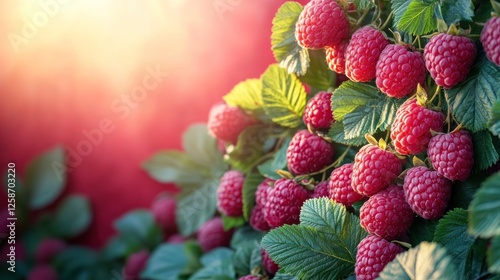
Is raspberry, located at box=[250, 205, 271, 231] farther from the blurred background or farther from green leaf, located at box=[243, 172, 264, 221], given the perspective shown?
the blurred background

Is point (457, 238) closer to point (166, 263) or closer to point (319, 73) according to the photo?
point (319, 73)

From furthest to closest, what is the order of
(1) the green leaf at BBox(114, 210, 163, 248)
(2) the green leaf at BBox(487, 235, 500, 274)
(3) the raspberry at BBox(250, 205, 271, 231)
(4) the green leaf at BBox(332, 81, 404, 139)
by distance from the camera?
(1) the green leaf at BBox(114, 210, 163, 248), (3) the raspberry at BBox(250, 205, 271, 231), (4) the green leaf at BBox(332, 81, 404, 139), (2) the green leaf at BBox(487, 235, 500, 274)

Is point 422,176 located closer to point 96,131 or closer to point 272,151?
point 272,151

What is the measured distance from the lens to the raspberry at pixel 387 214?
707mm

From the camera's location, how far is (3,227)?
1.48 metres

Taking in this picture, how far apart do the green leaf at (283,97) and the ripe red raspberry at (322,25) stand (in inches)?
4.6

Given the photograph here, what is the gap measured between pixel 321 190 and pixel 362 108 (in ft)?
0.48

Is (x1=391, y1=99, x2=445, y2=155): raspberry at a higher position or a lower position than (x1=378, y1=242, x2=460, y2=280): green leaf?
higher

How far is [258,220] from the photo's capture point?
967 mm

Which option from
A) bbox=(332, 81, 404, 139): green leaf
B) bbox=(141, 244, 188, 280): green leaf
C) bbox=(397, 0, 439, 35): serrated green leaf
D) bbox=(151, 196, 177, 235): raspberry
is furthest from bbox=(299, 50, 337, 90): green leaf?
bbox=(151, 196, 177, 235): raspberry

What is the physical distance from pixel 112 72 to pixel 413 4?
95 cm

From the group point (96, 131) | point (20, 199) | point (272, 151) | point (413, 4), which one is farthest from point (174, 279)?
point (413, 4)

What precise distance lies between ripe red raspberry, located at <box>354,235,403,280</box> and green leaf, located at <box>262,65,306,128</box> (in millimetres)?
275

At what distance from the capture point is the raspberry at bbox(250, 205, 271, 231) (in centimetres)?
96
